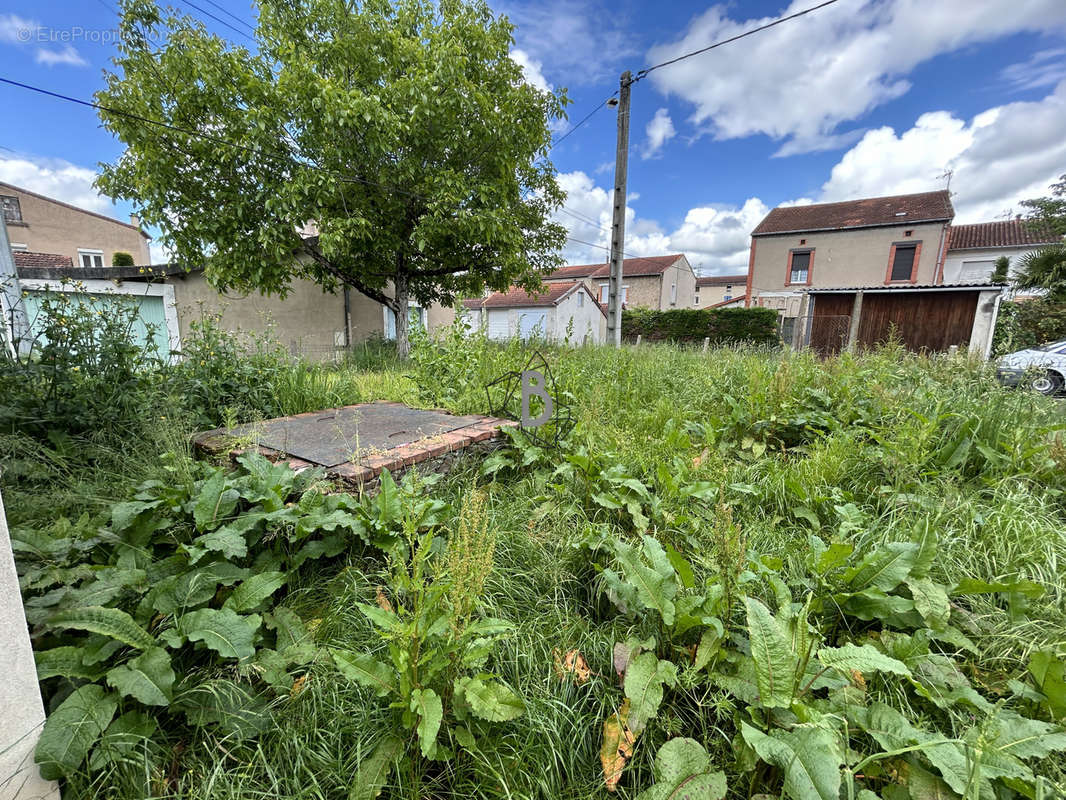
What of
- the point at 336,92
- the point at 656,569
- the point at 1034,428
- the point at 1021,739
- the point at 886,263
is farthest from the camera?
the point at 886,263

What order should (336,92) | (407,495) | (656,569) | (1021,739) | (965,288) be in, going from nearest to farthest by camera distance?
(1021,739) < (656,569) < (407,495) < (336,92) < (965,288)

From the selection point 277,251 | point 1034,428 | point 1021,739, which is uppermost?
point 277,251

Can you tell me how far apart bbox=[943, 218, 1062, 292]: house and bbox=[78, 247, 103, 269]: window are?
127 feet

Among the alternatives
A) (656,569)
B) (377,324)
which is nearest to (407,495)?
(656,569)

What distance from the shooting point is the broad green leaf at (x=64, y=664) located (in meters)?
1.01

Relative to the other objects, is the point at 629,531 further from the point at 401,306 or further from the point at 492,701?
the point at 401,306

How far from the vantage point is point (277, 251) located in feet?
19.5

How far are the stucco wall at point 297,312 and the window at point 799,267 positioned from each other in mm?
16868

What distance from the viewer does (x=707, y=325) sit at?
14898 mm

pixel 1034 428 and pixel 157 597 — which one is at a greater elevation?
pixel 1034 428

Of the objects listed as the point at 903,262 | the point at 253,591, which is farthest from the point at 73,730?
the point at 903,262

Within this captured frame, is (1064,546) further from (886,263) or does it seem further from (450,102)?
(886,263)

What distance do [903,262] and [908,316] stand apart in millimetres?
7684

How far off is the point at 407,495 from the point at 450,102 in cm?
621
